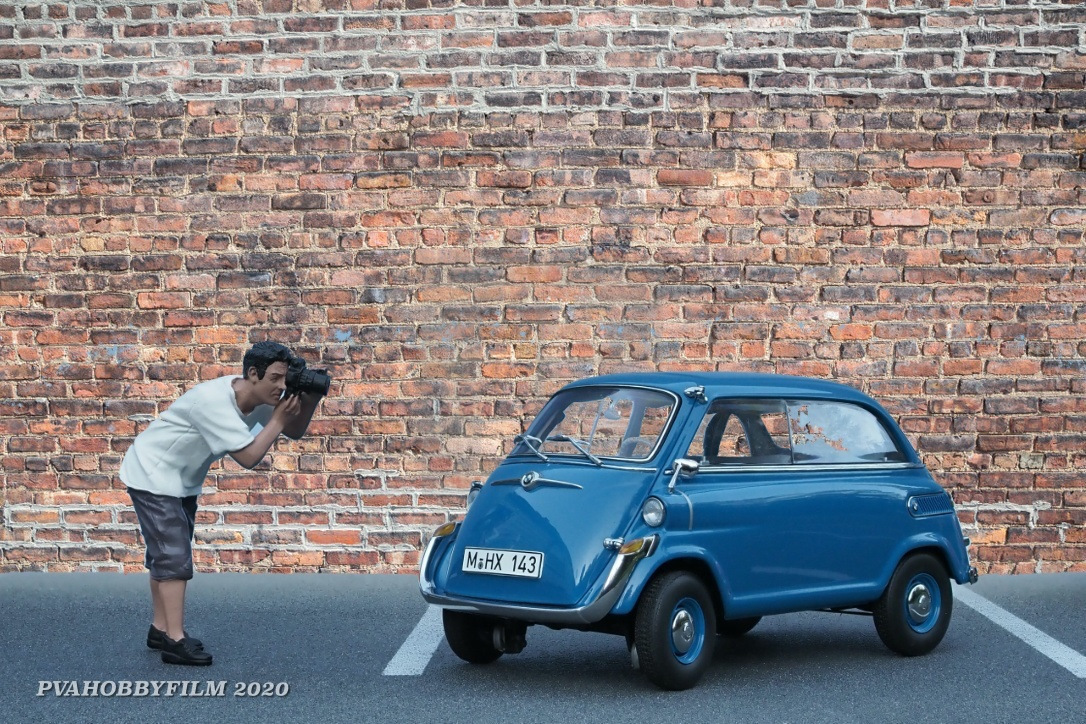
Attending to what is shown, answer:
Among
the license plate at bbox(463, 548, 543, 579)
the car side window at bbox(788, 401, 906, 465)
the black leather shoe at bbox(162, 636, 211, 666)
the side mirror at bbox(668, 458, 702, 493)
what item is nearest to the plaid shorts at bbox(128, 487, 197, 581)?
the black leather shoe at bbox(162, 636, 211, 666)

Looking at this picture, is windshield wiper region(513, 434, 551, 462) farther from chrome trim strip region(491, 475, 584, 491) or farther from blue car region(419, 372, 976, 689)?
chrome trim strip region(491, 475, 584, 491)

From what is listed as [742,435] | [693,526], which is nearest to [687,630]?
[693,526]

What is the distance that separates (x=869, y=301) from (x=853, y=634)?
2.69 metres

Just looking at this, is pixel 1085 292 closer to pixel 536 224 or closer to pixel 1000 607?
pixel 1000 607

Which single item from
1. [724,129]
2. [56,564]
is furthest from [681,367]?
[56,564]

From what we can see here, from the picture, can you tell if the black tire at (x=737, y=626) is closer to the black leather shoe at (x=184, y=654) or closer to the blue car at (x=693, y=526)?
the blue car at (x=693, y=526)

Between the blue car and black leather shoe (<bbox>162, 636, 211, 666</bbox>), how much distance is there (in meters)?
1.20

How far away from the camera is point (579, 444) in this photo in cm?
645

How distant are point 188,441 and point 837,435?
10.9 ft

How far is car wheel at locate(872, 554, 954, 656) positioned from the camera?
265 inches

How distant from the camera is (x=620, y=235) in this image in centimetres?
929

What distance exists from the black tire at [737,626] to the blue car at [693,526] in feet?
0.06

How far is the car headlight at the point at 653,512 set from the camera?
5887 mm

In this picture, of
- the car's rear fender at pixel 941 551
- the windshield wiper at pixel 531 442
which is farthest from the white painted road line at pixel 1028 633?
the windshield wiper at pixel 531 442
